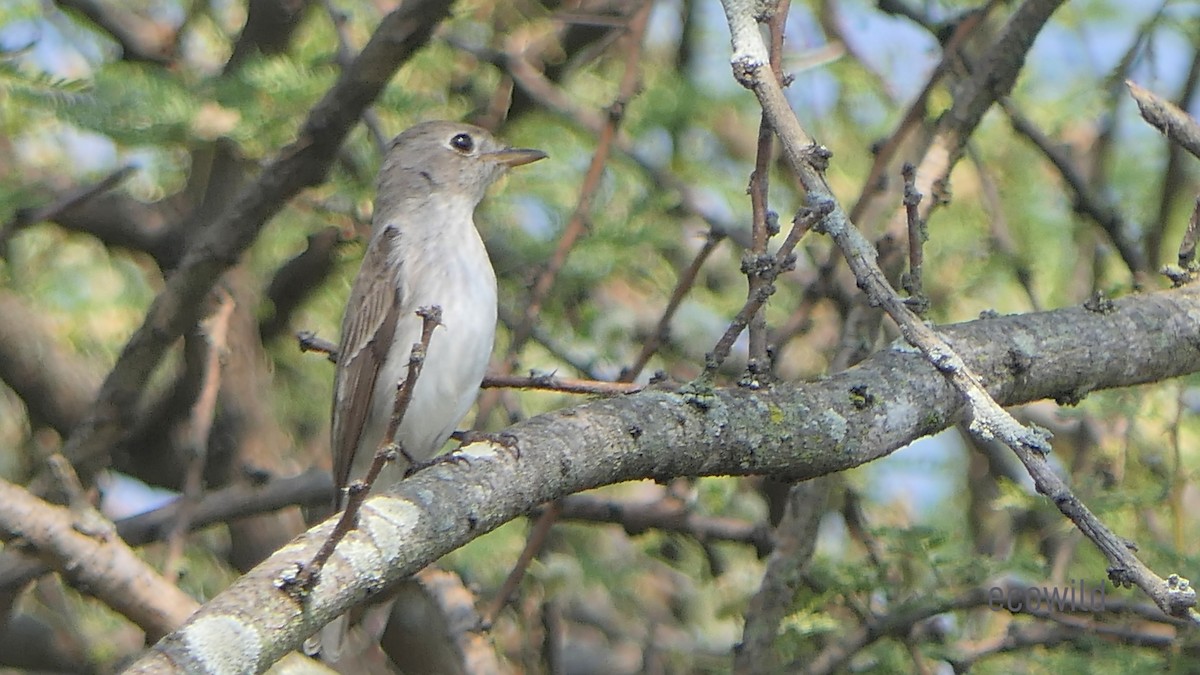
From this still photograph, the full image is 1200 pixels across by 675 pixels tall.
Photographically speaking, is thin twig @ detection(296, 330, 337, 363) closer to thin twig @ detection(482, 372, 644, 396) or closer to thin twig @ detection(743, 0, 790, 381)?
thin twig @ detection(482, 372, 644, 396)

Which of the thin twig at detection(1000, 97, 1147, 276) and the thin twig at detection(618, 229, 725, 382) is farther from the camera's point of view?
the thin twig at detection(1000, 97, 1147, 276)

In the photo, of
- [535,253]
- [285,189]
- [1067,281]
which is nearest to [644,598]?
[535,253]

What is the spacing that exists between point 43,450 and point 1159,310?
4.26m

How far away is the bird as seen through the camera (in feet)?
15.3

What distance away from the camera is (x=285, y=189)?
430cm

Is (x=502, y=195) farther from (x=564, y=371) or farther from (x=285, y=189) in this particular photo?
(x=285, y=189)

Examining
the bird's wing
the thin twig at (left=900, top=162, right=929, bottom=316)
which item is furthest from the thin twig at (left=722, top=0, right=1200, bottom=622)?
the bird's wing

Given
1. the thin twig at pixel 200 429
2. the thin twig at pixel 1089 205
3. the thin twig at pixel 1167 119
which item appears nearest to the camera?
Answer: the thin twig at pixel 1167 119

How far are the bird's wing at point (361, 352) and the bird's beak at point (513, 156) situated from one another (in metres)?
0.64

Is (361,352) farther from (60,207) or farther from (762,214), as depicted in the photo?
(762,214)

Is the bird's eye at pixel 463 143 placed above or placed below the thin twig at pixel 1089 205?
below

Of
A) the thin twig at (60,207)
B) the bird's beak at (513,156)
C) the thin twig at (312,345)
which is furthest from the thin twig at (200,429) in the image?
the thin twig at (312,345)

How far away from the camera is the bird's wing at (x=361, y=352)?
4.77 metres

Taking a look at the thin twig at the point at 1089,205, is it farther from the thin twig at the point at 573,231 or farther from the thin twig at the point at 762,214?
the thin twig at the point at 762,214
